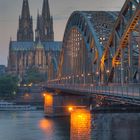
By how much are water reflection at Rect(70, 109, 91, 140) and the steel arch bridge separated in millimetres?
2825

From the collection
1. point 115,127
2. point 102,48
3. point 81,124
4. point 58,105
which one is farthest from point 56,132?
point 58,105

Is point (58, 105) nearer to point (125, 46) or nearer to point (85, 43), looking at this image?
point (85, 43)

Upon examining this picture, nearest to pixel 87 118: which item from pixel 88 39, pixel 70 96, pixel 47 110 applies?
pixel 88 39

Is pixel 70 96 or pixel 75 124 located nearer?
pixel 75 124

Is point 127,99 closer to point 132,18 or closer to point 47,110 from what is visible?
point 132,18

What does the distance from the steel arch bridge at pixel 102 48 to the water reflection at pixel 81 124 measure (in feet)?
9.27

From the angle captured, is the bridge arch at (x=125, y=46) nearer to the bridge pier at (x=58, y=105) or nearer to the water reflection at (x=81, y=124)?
the water reflection at (x=81, y=124)

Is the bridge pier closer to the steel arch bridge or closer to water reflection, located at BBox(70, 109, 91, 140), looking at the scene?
the steel arch bridge

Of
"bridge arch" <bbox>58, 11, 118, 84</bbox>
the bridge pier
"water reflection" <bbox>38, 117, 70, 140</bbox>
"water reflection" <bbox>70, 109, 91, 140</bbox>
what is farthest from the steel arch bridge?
"water reflection" <bbox>38, 117, 70, 140</bbox>

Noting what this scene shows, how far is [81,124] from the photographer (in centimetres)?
4888

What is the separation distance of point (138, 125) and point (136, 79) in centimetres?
882

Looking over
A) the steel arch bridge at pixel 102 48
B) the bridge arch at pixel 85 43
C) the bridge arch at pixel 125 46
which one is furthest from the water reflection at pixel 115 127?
the bridge arch at pixel 85 43

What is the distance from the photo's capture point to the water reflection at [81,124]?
4762 cm

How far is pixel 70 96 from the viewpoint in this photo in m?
110
